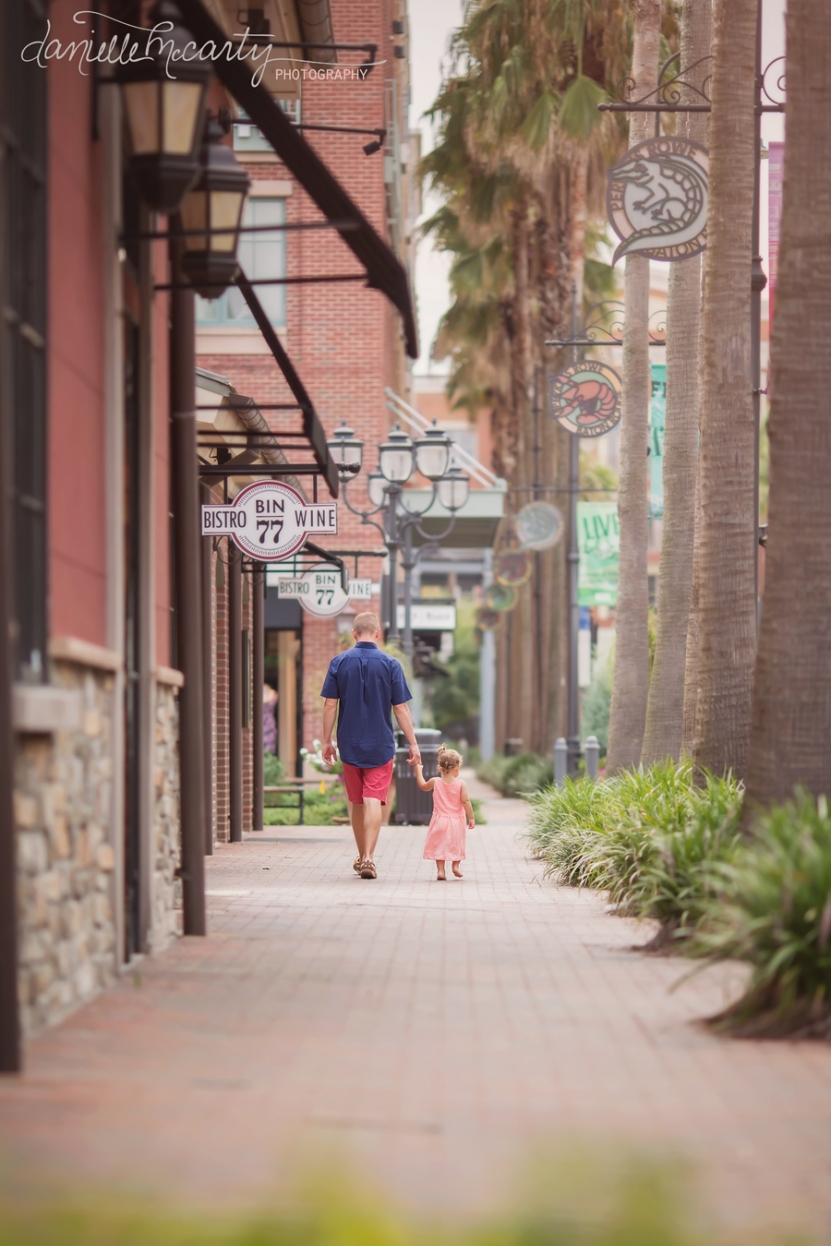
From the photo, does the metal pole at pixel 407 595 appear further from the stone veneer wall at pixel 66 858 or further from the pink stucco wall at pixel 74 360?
the stone veneer wall at pixel 66 858

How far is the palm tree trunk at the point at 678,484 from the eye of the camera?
51.6 feet

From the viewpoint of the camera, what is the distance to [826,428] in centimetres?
857

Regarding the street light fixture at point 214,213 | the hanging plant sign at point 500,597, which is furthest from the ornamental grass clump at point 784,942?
the hanging plant sign at point 500,597

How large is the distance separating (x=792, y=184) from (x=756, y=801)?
312 cm

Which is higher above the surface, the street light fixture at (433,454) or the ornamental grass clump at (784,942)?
the street light fixture at (433,454)

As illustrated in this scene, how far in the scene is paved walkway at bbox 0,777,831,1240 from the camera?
14.5ft

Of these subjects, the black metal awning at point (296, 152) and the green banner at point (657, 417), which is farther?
the green banner at point (657, 417)

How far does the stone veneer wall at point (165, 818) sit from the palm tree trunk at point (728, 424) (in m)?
3.82

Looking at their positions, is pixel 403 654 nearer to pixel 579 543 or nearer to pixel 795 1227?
pixel 579 543

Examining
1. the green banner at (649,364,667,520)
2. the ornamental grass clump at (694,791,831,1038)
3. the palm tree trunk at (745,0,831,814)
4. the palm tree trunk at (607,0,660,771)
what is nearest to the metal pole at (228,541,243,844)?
the palm tree trunk at (607,0,660,771)

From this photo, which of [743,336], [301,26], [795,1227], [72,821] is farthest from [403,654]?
[795,1227]

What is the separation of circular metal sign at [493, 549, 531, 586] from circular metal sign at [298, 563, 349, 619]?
556 inches

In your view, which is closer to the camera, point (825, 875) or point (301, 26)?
point (825, 875)

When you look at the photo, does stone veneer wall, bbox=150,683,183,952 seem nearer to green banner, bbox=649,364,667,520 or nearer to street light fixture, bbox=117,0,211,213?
street light fixture, bbox=117,0,211,213
